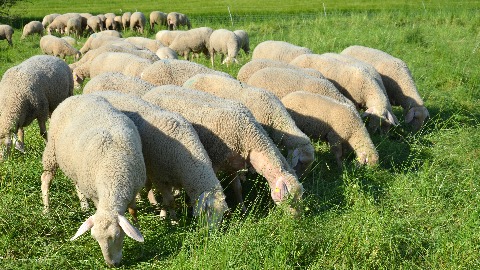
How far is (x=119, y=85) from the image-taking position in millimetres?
6656

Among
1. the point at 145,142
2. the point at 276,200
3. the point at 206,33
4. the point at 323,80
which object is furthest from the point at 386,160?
the point at 206,33

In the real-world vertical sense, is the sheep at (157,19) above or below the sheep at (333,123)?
below

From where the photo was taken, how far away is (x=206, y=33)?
16.4 meters

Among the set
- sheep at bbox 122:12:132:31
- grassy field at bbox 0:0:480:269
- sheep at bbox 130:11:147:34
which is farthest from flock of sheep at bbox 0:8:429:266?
sheep at bbox 122:12:132:31

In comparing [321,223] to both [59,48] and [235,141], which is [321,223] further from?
[59,48]

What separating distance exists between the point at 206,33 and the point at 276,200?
39.8ft

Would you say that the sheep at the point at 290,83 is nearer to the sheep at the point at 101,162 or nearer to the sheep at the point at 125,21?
the sheep at the point at 101,162

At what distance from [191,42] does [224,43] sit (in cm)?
131

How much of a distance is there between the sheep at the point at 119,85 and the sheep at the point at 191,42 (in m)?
9.47

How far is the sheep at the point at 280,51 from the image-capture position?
34.0ft

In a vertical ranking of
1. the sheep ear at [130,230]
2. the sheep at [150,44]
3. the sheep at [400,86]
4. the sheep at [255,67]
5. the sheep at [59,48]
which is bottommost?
the sheep at [59,48]

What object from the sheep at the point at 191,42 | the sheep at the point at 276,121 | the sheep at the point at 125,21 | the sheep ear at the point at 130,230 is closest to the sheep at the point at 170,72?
the sheep at the point at 276,121

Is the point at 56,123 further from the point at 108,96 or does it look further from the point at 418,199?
the point at 418,199

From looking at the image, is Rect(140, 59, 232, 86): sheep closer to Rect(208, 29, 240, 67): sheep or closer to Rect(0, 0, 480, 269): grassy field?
Rect(0, 0, 480, 269): grassy field
